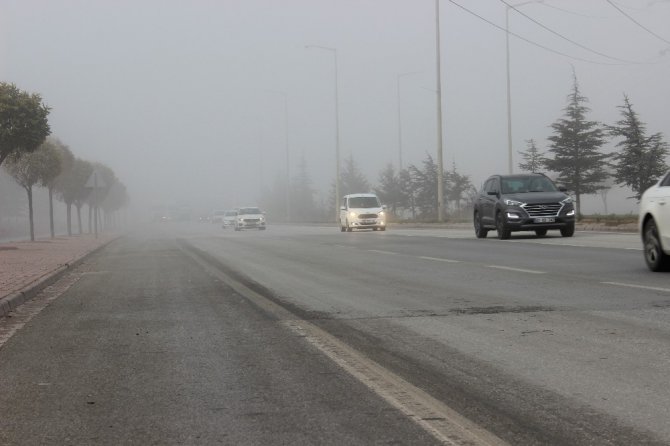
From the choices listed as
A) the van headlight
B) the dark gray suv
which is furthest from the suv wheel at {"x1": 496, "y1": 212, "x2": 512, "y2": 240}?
the van headlight

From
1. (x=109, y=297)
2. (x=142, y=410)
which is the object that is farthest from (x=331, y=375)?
(x=109, y=297)

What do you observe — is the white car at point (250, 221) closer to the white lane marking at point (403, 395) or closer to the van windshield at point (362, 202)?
the van windshield at point (362, 202)

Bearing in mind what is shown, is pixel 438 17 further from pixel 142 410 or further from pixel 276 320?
pixel 142 410

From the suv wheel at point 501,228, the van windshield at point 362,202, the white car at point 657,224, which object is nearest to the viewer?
the white car at point 657,224

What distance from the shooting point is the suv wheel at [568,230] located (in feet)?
70.5

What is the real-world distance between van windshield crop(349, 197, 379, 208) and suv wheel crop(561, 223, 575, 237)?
16306mm

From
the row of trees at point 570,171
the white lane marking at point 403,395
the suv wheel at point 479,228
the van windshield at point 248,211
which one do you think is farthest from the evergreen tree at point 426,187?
the white lane marking at point 403,395

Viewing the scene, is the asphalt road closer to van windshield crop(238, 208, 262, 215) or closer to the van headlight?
the van headlight

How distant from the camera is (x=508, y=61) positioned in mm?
43750

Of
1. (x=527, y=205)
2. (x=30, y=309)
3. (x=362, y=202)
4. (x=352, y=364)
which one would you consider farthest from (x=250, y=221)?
(x=352, y=364)

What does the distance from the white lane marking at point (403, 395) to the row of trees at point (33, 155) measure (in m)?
19.5

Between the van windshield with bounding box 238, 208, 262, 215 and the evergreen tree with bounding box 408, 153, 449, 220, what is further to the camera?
the evergreen tree with bounding box 408, 153, 449, 220

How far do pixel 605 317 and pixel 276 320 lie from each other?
3221 millimetres

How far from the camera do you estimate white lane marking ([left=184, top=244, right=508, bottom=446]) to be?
3.90m
